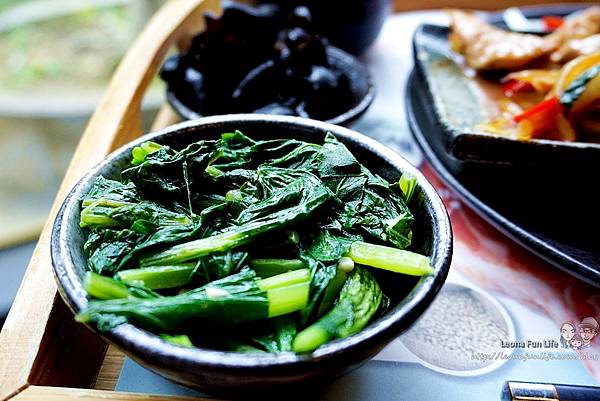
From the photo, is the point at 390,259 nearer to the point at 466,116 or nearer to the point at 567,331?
the point at 567,331

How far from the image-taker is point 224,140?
1228 millimetres

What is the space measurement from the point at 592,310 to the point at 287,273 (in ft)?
2.50

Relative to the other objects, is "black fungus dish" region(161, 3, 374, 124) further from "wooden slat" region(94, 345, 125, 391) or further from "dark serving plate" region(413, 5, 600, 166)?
"wooden slat" region(94, 345, 125, 391)

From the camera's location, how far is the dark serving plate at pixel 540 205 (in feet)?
4.15

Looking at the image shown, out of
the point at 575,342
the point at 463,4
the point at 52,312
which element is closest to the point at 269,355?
the point at 52,312

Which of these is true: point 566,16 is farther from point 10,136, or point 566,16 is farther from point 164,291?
point 10,136

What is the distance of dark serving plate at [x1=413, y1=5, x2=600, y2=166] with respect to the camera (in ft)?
4.41

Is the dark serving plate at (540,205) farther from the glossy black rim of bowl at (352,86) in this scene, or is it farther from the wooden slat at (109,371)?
the wooden slat at (109,371)

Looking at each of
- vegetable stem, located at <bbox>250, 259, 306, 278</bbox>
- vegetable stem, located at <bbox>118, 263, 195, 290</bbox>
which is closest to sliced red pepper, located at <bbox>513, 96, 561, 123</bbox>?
vegetable stem, located at <bbox>250, 259, 306, 278</bbox>

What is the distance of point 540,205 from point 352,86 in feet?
2.34
